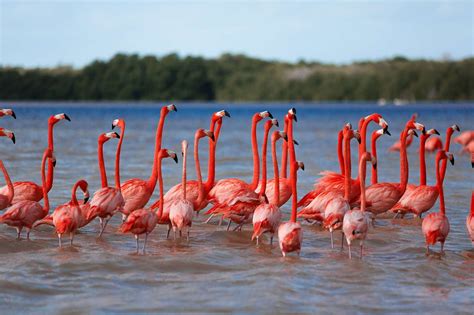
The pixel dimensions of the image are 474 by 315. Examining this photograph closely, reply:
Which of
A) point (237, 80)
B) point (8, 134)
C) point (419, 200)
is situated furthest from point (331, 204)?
point (237, 80)

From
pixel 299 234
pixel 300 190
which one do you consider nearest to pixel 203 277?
pixel 299 234

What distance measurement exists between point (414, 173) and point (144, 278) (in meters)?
9.87

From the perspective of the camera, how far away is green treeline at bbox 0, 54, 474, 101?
95000 mm

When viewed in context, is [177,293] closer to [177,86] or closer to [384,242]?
[384,242]

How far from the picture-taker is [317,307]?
582 cm

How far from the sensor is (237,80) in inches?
4409

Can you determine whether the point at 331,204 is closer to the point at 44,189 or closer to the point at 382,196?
the point at 382,196

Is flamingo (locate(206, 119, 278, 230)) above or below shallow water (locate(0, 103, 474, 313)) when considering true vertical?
above

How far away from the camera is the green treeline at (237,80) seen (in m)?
95.0

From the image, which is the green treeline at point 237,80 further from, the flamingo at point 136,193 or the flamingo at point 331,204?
the flamingo at point 331,204

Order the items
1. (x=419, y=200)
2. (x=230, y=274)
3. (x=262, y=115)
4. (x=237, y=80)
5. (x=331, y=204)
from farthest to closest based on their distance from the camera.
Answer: (x=237, y=80) → (x=419, y=200) → (x=262, y=115) → (x=331, y=204) → (x=230, y=274)

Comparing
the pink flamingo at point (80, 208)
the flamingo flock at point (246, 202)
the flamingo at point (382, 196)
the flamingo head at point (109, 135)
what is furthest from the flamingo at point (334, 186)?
the pink flamingo at point (80, 208)

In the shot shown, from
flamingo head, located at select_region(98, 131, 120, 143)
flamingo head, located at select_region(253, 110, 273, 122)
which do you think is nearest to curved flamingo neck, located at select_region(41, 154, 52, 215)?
flamingo head, located at select_region(98, 131, 120, 143)

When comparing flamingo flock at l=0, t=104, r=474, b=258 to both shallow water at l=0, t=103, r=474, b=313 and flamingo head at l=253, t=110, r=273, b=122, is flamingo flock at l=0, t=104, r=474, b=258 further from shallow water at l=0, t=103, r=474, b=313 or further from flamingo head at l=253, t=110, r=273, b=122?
shallow water at l=0, t=103, r=474, b=313
